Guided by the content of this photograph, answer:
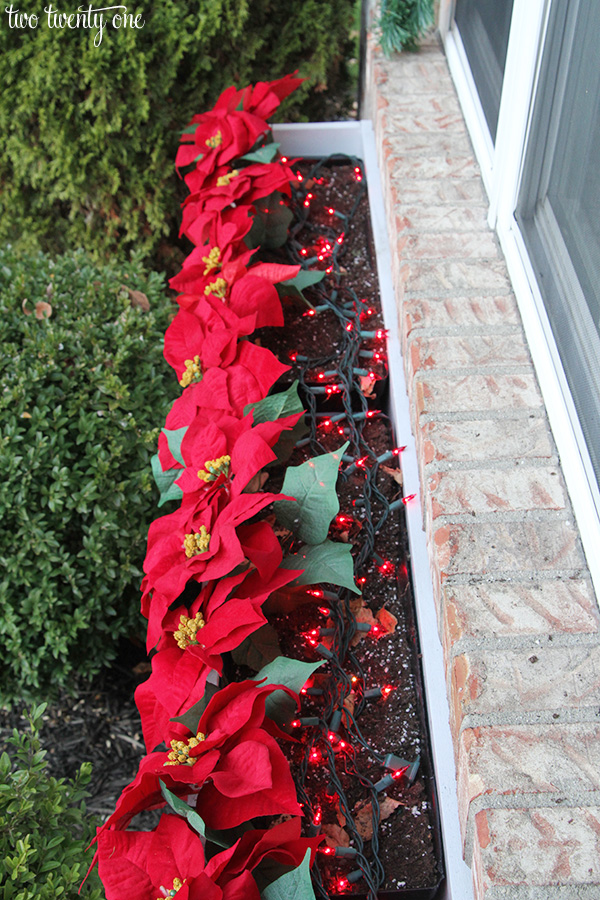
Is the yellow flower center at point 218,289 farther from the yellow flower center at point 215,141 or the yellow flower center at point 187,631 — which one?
the yellow flower center at point 187,631

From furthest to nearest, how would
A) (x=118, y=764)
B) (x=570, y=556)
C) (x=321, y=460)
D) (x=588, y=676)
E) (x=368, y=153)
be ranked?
(x=368, y=153) → (x=118, y=764) → (x=321, y=460) → (x=570, y=556) → (x=588, y=676)

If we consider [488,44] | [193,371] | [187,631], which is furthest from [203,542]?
[488,44]

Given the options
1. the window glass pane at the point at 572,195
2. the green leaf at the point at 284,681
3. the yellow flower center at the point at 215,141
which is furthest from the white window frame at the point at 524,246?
the yellow flower center at the point at 215,141

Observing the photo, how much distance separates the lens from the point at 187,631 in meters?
1.13

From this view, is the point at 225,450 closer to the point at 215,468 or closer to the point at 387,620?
the point at 215,468

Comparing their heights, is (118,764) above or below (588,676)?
below

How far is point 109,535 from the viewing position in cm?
164

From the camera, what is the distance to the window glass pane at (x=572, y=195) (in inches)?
45.8

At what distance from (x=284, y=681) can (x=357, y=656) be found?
271 mm

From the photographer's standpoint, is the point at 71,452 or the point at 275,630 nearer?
the point at 275,630

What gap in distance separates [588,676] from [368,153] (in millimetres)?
1667

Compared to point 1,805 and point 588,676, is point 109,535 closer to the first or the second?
point 1,805

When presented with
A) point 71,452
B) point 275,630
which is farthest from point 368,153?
point 275,630

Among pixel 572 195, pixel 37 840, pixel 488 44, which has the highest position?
pixel 488 44
